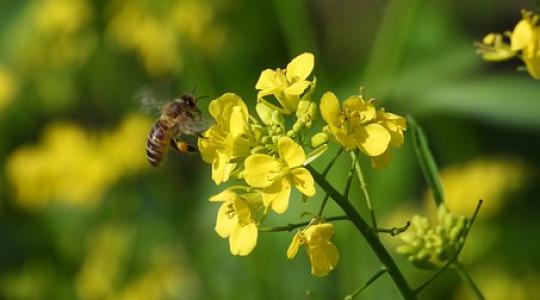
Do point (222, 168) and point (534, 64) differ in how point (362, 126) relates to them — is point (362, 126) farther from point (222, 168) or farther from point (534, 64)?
point (534, 64)

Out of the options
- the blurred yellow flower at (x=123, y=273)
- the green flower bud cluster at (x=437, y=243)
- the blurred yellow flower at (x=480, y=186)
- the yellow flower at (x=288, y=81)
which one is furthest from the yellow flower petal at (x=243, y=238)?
the blurred yellow flower at (x=123, y=273)

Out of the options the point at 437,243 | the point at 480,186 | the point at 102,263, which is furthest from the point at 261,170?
the point at 102,263

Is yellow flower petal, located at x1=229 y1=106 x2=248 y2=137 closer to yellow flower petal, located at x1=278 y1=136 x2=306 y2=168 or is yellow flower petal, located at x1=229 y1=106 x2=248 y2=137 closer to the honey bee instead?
yellow flower petal, located at x1=278 y1=136 x2=306 y2=168

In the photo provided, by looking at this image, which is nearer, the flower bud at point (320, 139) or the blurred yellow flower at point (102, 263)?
the flower bud at point (320, 139)

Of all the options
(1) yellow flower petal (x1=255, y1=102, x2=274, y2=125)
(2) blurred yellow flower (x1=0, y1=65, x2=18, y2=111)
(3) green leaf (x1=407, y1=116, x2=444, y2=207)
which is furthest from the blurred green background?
(1) yellow flower petal (x1=255, y1=102, x2=274, y2=125)

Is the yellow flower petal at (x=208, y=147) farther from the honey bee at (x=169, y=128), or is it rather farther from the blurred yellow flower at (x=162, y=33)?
the blurred yellow flower at (x=162, y=33)

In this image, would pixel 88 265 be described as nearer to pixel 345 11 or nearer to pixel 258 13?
pixel 258 13

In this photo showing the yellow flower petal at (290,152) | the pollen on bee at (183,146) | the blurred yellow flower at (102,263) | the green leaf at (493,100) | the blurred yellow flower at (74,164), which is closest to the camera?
the yellow flower petal at (290,152)

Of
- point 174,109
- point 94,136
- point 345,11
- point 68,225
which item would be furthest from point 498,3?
point 174,109
